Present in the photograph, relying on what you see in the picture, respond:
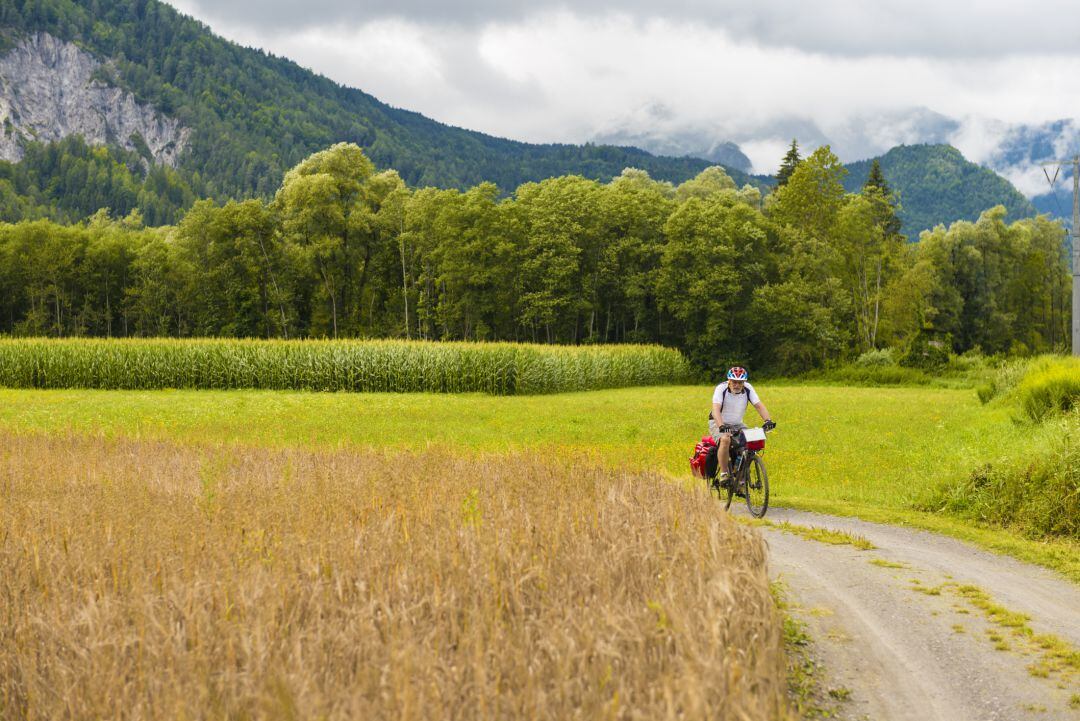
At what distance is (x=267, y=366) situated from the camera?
44531 mm

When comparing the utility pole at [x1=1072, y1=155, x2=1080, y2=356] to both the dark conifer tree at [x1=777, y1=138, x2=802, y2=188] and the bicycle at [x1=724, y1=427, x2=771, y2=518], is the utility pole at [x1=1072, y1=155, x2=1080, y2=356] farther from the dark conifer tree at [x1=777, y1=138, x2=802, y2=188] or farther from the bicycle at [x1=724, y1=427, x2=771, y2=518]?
the dark conifer tree at [x1=777, y1=138, x2=802, y2=188]

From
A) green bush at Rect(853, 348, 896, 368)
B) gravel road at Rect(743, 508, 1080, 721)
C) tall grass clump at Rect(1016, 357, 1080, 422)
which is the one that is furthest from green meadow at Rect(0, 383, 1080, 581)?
green bush at Rect(853, 348, 896, 368)

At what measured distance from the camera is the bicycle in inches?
547

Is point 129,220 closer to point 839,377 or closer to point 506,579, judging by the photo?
point 839,377

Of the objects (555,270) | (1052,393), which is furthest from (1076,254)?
(555,270)

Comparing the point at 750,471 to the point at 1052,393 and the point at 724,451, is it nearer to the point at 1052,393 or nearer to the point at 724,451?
the point at 724,451

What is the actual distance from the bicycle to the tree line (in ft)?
174

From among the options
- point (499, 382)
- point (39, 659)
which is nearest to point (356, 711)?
point (39, 659)

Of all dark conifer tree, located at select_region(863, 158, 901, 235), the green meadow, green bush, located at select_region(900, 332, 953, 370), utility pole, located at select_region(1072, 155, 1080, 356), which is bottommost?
the green meadow

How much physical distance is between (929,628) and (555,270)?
6244 centimetres

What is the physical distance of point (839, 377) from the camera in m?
62.6

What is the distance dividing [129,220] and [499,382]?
102m

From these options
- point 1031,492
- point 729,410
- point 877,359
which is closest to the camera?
point 1031,492

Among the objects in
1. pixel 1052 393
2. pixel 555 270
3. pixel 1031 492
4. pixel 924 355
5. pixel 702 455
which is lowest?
pixel 1031 492
